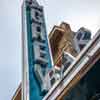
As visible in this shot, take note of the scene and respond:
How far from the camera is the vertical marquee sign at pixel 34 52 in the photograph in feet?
54.4

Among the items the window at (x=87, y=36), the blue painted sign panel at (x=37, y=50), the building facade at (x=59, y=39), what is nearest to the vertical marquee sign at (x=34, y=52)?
the blue painted sign panel at (x=37, y=50)

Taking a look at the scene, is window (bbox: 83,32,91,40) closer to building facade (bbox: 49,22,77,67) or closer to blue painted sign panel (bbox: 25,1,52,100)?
building facade (bbox: 49,22,77,67)

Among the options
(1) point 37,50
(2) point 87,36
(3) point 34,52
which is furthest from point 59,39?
(2) point 87,36

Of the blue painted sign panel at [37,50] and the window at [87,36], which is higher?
the window at [87,36]

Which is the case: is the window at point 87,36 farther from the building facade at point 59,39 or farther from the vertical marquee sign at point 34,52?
the vertical marquee sign at point 34,52

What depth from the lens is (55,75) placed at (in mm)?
14250

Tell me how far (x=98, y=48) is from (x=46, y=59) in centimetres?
667

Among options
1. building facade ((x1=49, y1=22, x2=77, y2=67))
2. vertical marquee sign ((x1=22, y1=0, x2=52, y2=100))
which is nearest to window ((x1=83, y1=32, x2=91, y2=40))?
building facade ((x1=49, y1=22, x2=77, y2=67))

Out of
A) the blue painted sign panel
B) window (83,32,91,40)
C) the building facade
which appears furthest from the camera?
the building facade

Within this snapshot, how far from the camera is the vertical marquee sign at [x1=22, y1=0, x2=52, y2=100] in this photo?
1658cm

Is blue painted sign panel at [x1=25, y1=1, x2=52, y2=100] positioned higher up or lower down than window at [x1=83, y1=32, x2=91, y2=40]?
lower down

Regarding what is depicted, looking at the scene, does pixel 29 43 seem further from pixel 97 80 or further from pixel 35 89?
pixel 97 80

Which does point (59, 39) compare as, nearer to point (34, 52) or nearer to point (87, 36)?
point (34, 52)

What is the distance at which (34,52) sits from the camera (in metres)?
17.7
